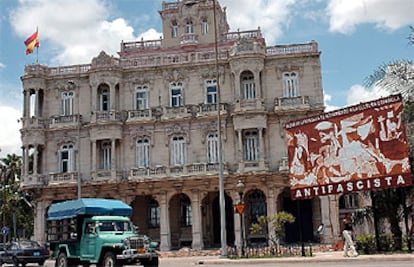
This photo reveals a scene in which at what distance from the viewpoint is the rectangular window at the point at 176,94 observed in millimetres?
41344

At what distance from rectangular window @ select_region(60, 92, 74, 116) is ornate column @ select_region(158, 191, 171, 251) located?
34.3 ft

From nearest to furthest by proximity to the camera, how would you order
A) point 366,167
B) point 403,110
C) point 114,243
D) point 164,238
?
point 114,243, point 403,110, point 366,167, point 164,238

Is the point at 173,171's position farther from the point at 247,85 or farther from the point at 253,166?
the point at 247,85

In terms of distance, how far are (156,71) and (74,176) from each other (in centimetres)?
1030

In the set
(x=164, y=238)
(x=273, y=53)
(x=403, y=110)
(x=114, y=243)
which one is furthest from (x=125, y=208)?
(x=273, y=53)

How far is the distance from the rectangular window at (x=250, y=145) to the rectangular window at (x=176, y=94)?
577cm

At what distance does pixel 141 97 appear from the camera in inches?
1656

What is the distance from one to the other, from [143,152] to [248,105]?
8.89 m

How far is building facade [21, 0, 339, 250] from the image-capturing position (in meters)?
38.9

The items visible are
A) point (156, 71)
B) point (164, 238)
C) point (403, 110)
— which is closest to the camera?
point (403, 110)

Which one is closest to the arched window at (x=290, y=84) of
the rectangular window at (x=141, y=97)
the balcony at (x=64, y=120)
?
the rectangular window at (x=141, y=97)

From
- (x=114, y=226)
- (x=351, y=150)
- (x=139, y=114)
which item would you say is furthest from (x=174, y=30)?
(x=114, y=226)

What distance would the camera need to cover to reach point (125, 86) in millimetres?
42156

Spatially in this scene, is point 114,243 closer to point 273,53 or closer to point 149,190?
point 149,190
